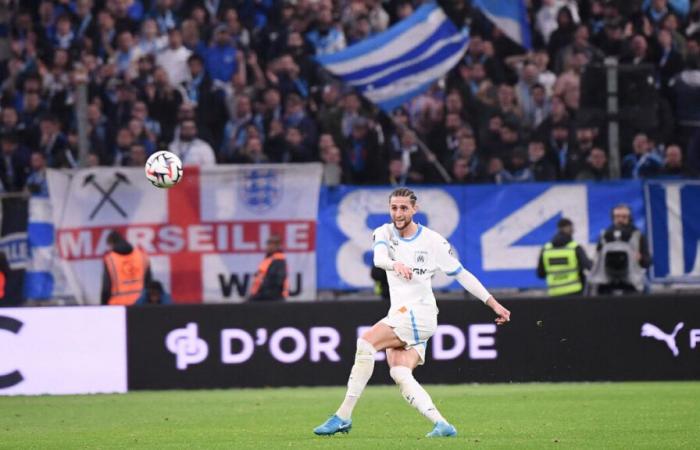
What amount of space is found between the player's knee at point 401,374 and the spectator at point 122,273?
8.64 m

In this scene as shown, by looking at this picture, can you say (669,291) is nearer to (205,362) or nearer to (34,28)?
(205,362)

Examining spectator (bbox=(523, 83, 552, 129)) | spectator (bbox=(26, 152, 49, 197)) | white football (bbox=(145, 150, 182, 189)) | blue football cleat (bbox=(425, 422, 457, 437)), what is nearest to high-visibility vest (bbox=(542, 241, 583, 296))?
spectator (bbox=(523, 83, 552, 129))

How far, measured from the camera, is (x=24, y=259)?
20.7 m

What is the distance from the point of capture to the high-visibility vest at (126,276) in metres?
19.9

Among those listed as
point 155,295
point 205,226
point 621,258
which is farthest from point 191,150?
point 621,258

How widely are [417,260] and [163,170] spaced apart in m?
4.88

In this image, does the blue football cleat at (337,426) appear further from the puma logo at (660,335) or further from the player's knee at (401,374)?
the puma logo at (660,335)

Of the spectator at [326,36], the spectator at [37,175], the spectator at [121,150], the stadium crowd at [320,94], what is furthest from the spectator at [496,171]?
the spectator at [37,175]

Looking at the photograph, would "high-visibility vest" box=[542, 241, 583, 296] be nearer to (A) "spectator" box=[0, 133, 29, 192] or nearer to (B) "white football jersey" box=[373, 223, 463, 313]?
(B) "white football jersey" box=[373, 223, 463, 313]

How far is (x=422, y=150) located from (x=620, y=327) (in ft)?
13.6

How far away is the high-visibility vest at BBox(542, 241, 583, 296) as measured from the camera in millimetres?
19344

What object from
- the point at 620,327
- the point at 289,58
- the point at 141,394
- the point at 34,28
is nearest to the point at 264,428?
the point at 141,394

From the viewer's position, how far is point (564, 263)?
19391 mm

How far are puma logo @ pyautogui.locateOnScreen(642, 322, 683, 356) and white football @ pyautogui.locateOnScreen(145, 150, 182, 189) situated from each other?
6.16 m
